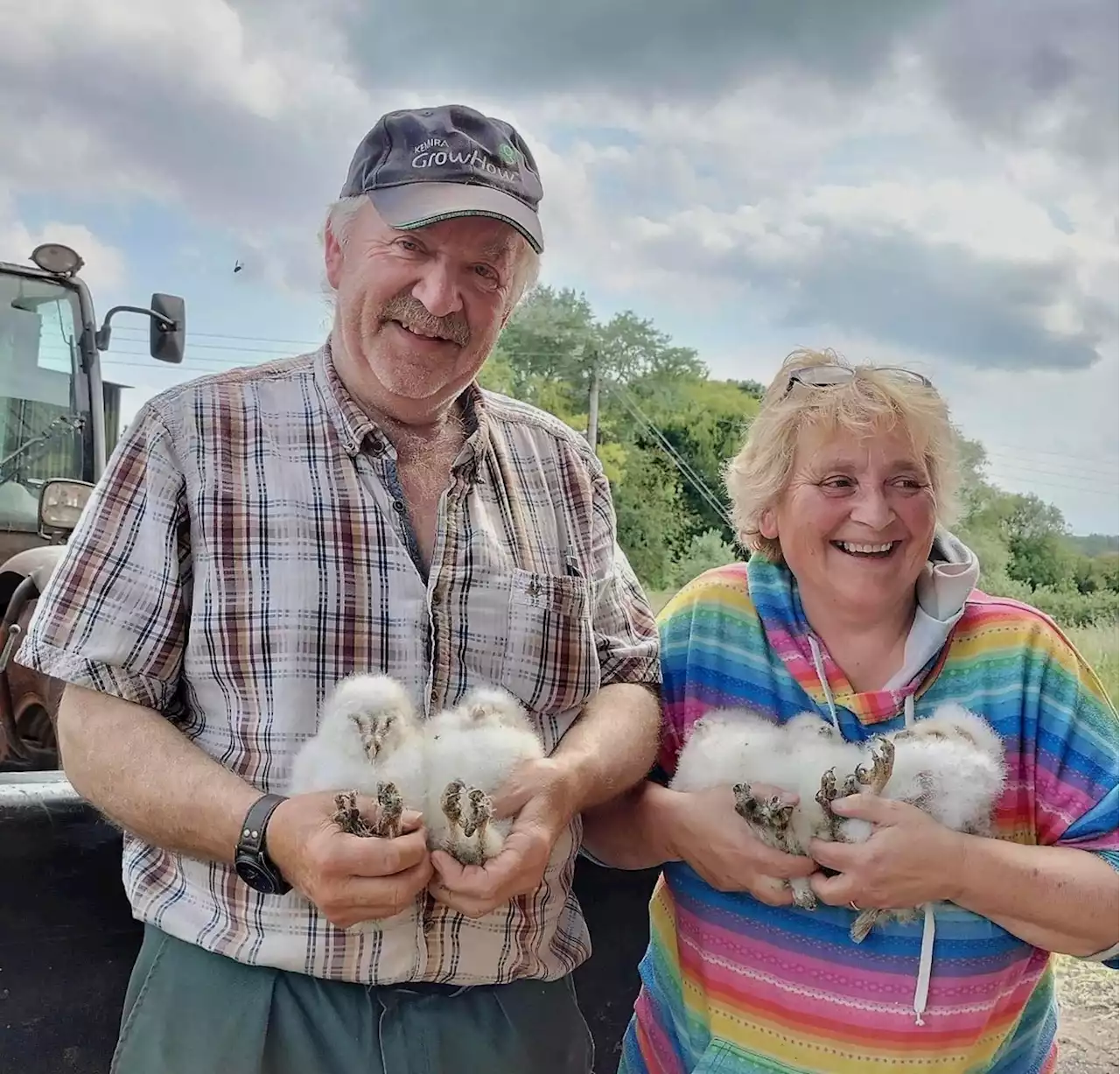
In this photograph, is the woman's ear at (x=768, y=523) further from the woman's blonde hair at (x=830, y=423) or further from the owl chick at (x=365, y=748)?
the owl chick at (x=365, y=748)

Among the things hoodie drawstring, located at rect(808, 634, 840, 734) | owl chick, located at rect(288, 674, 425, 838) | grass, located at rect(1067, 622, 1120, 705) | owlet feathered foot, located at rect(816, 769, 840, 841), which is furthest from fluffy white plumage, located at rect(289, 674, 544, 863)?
grass, located at rect(1067, 622, 1120, 705)

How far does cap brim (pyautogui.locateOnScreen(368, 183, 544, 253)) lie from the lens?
1.67 meters

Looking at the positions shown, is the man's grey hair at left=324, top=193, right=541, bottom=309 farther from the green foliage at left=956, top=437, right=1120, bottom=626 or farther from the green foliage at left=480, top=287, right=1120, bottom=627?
the green foliage at left=956, top=437, right=1120, bottom=626

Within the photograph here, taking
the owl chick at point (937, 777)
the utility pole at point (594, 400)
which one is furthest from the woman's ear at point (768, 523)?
the utility pole at point (594, 400)

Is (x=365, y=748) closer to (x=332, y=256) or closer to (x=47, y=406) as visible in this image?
(x=332, y=256)

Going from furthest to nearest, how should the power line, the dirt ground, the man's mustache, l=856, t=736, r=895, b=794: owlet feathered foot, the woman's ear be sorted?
the power line, the dirt ground, the woman's ear, the man's mustache, l=856, t=736, r=895, b=794: owlet feathered foot

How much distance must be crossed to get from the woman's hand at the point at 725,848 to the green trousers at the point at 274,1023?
445 mm

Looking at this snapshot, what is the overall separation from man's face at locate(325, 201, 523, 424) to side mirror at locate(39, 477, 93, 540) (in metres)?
2.14

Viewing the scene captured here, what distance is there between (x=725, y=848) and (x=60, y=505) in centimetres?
279

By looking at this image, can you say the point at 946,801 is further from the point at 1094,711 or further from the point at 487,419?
the point at 487,419

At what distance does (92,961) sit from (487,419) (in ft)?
4.09

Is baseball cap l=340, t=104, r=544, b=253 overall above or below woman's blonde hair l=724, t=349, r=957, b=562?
above

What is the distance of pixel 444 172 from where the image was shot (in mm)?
1695

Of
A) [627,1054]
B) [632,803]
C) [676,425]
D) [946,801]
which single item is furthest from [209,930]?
[676,425]
